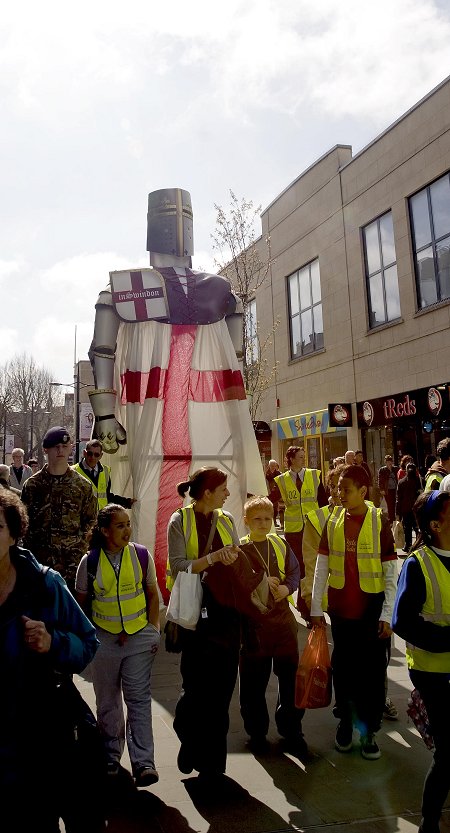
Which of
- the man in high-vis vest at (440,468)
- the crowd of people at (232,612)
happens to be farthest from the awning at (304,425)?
the crowd of people at (232,612)

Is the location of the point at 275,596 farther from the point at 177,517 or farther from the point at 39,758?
the point at 39,758

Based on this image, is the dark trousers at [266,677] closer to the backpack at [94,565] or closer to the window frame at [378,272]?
the backpack at [94,565]

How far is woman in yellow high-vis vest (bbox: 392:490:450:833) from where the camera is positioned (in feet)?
8.95

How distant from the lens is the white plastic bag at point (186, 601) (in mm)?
3488

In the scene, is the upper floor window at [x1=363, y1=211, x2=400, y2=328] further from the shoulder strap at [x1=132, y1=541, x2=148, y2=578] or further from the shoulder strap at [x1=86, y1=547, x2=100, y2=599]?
the shoulder strap at [x1=86, y1=547, x2=100, y2=599]

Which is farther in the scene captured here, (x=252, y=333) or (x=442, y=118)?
(x=252, y=333)

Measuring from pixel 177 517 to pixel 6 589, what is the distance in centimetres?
176

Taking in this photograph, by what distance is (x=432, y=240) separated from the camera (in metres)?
15.9

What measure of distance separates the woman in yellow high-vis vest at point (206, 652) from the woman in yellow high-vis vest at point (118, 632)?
0.64 ft

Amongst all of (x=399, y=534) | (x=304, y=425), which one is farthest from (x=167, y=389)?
(x=304, y=425)

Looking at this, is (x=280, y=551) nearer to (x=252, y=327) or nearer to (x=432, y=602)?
(x=432, y=602)

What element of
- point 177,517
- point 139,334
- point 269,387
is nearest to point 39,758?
point 177,517

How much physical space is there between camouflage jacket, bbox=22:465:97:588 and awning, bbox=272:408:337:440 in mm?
15189

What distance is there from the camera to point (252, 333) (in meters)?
25.0
